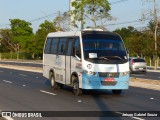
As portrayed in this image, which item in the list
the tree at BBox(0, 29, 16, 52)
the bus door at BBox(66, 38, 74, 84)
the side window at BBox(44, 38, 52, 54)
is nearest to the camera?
the bus door at BBox(66, 38, 74, 84)

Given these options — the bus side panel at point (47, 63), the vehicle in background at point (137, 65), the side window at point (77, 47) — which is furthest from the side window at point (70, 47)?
the vehicle in background at point (137, 65)

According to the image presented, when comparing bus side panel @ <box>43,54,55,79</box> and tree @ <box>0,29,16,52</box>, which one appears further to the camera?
tree @ <box>0,29,16,52</box>

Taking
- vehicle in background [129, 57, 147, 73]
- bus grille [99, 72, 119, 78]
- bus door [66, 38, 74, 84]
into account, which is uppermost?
bus door [66, 38, 74, 84]

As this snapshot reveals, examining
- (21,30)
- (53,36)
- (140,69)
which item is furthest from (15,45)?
(53,36)

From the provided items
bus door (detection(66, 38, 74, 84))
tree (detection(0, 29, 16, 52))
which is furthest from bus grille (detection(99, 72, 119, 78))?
tree (detection(0, 29, 16, 52))

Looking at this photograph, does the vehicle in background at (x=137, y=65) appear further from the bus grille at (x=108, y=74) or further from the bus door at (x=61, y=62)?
the bus grille at (x=108, y=74)

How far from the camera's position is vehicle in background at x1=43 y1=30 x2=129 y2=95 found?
18250 millimetres

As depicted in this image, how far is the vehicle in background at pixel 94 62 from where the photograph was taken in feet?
59.9

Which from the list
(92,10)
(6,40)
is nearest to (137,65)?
(92,10)

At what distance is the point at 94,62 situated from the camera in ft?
60.1

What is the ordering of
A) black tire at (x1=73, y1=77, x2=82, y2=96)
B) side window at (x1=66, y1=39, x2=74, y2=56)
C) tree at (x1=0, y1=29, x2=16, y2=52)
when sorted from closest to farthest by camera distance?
black tire at (x1=73, y1=77, x2=82, y2=96)
side window at (x1=66, y1=39, x2=74, y2=56)
tree at (x1=0, y1=29, x2=16, y2=52)

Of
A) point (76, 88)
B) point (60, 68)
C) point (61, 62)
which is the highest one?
point (61, 62)

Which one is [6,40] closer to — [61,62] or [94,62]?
[61,62]

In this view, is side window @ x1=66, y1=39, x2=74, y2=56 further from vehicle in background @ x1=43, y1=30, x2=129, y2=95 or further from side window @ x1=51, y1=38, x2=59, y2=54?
side window @ x1=51, y1=38, x2=59, y2=54
